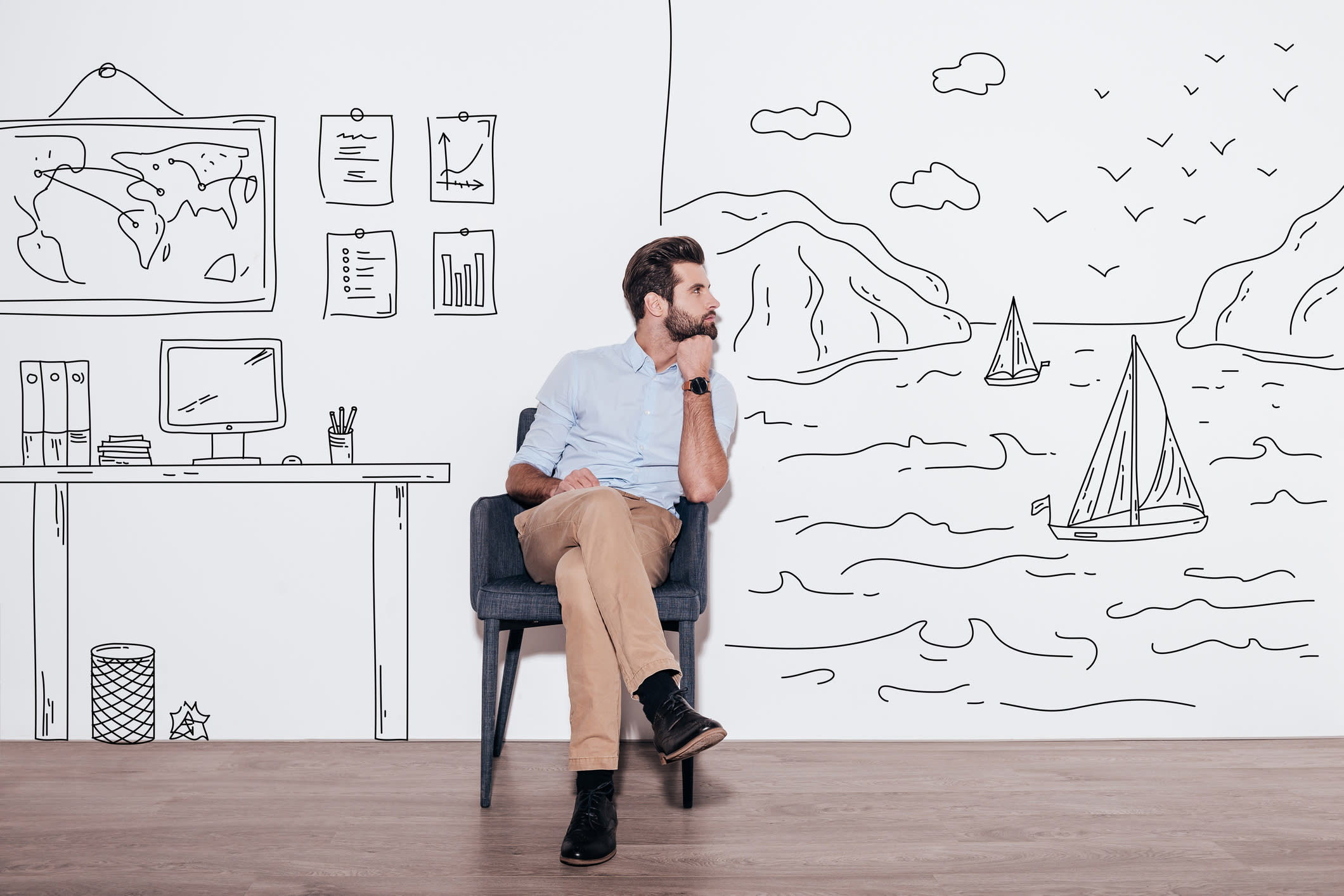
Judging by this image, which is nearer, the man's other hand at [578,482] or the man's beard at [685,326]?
the man's other hand at [578,482]

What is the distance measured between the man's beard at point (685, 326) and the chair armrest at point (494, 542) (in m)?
0.61

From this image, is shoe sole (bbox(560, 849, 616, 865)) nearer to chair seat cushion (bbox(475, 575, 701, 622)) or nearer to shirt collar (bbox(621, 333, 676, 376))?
chair seat cushion (bbox(475, 575, 701, 622))

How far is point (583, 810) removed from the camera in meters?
1.92

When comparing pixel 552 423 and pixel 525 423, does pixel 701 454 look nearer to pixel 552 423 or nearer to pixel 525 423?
pixel 552 423

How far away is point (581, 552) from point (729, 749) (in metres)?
0.94

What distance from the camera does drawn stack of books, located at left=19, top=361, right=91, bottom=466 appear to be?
9.14 feet

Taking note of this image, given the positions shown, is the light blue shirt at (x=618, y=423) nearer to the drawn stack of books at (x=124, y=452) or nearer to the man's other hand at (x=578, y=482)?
the man's other hand at (x=578, y=482)

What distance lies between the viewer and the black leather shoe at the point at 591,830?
1854 mm

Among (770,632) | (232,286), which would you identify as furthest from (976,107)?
(232,286)

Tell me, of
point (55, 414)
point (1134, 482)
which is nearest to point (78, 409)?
point (55, 414)

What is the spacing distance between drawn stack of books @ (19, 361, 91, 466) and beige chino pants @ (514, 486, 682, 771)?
63.5 inches

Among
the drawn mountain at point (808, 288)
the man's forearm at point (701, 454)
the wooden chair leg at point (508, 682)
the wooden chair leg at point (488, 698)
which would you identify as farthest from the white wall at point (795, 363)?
the wooden chair leg at point (488, 698)

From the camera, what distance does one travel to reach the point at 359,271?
2.79m

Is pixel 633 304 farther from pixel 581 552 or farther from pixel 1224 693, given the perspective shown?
pixel 1224 693
